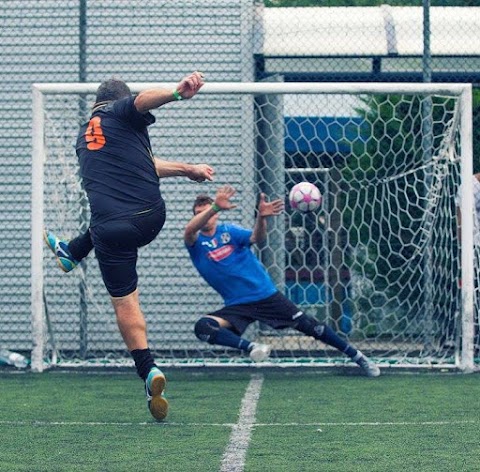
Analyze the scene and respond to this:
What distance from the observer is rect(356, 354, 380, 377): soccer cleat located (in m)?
9.43

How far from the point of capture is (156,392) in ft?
21.4

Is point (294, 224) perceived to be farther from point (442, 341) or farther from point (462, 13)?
point (462, 13)

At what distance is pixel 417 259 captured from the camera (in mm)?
11148

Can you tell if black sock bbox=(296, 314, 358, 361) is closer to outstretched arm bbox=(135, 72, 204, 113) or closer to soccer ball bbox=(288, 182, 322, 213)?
soccer ball bbox=(288, 182, 322, 213)

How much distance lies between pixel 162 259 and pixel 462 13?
383 cm

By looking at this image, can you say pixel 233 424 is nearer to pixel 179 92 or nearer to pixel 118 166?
pixel 118 166

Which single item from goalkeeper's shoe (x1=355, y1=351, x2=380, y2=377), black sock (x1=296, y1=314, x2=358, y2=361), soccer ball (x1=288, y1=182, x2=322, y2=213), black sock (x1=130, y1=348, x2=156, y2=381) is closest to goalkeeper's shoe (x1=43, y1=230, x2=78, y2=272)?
black sock (x1=130, y1=348, x2=156, y2=381)

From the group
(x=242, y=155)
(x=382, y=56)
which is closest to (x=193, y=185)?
(x=242, y=155)

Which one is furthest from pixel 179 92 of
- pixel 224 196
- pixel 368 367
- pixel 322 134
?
pixel 322 134

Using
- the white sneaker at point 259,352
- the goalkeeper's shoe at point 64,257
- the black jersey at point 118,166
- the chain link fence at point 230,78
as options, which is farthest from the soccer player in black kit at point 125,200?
the chain link fence at point 230,78

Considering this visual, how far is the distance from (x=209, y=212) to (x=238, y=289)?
0.82m

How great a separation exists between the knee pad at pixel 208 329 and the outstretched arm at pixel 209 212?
2.22 feet

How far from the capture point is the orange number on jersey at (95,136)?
6.92 meters

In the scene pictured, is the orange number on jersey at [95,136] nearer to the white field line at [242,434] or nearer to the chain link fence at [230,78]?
the white field line at [242,434]
